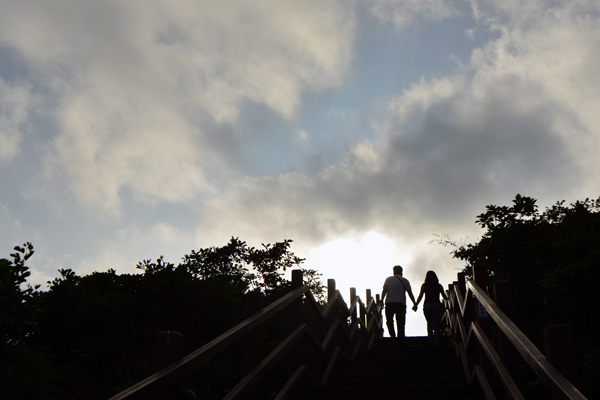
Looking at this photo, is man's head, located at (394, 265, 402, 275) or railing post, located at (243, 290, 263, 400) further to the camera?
man's head, located at (394, 265, 402, 275)

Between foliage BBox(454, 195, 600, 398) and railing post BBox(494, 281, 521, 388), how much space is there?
1667 millimetres

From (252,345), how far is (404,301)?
7085 millimetres

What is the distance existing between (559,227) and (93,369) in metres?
7.48

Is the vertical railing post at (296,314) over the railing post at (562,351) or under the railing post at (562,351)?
over

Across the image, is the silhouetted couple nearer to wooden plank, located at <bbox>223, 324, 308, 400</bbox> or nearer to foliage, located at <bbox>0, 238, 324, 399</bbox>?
foliage, located at <bbox>0, 238, 324, 399</bbox>

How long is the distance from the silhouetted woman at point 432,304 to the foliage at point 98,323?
3380 millimetres

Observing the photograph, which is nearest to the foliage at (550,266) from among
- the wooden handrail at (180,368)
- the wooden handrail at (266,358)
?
the wooden handrail at (266,358)

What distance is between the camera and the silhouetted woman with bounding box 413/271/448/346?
34.5 feet

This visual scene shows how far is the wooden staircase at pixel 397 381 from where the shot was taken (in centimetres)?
520

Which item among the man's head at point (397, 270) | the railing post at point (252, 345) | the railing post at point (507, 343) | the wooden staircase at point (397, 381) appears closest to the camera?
the railing post at point (507, 343)

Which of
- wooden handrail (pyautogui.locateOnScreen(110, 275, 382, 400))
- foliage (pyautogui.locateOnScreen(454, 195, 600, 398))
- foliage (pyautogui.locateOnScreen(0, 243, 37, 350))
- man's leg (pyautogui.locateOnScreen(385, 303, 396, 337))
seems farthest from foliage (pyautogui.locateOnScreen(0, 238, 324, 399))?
foliage (pyautogui.locateOnScreen(454, 195, 600, 398))

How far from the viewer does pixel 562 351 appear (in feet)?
8.84

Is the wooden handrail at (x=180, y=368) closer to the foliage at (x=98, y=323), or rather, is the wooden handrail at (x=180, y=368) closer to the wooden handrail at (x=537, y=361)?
the wooden handrail at (x=537, y=361)

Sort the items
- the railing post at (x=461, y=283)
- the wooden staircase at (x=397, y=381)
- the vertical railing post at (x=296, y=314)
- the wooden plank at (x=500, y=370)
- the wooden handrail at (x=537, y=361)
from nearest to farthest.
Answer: the wooden handrail at (x=537, y=361)
the wooden plank at (x=500, y=370)
the wooden staircase at (x=397, y=381)
the vertical railing post at (x=296, y=314)
the railing post at (x=461, y=283)
